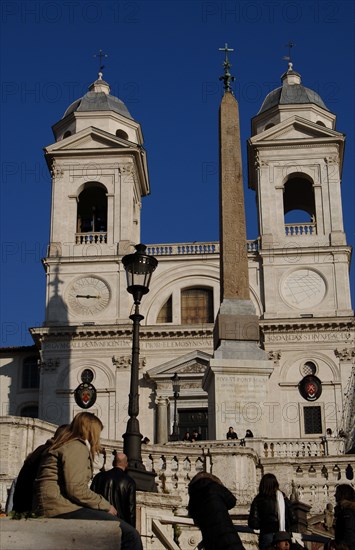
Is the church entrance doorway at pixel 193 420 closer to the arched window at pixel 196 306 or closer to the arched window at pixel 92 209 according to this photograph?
the arched window at pixel 196 306

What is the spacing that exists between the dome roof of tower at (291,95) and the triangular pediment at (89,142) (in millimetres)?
8093

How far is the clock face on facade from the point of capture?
145 ft

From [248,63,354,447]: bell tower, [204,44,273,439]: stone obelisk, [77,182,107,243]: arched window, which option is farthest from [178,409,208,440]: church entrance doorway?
[204,44,273,439]: stone obelisk

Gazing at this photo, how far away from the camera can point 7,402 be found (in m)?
45.8

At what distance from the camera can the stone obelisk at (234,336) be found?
83.3 feet

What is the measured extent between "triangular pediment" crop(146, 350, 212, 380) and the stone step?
1405 inches

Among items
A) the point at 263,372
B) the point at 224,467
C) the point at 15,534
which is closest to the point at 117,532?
the point at 15,534

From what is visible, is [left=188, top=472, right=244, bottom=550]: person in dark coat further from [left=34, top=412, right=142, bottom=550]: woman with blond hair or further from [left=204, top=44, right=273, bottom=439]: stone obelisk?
[left=204, top=44, right=273, bottom=439]: stone obelisk

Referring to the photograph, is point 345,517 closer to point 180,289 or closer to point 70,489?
point 70,489

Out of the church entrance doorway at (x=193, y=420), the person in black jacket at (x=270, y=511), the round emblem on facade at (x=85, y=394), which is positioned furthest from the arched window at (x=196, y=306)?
the person in black jacket at (x=270, y=511)

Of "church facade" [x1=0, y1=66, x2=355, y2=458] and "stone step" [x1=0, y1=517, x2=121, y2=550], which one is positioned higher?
"church facade" [x1=0, y1=66, x2=355, y2=458]

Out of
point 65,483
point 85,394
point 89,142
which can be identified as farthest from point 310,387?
point 65,483

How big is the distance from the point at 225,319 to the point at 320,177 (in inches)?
815

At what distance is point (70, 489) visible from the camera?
704 centimetres
